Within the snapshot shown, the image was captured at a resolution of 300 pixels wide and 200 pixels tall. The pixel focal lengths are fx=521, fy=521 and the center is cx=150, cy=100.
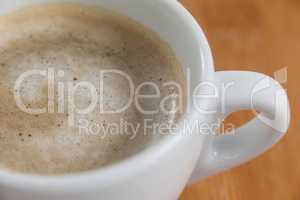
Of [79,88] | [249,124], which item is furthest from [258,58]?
[79,88]

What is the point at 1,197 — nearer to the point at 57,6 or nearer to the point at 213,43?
the point at 57,6

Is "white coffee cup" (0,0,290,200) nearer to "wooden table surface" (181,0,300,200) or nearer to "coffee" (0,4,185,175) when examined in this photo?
"coffee" (0,4,185,175)

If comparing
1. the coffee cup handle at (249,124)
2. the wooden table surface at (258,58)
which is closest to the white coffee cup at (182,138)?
the coffee cup handle at (249,124)

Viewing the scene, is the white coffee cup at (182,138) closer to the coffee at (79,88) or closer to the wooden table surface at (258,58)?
the coffee at (79,88)

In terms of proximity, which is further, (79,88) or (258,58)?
(258,58)

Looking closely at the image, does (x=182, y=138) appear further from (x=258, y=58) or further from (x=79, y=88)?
(x=258, y=58)

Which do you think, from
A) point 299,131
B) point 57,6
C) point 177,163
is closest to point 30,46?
point 57,6
